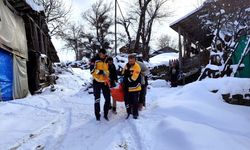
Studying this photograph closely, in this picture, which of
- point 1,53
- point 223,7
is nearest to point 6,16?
point 1,53

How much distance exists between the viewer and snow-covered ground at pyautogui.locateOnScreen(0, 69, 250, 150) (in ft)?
19.0

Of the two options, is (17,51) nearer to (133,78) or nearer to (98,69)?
(98,69)

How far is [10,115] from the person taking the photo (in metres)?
9.98

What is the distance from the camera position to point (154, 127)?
697 cm

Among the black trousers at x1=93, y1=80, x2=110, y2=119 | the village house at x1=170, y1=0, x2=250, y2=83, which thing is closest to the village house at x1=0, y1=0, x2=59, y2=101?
the black trousers at x1=93, y1=80, x2=110, y2=119

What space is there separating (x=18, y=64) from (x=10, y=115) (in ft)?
25.7

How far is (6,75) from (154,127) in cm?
1030

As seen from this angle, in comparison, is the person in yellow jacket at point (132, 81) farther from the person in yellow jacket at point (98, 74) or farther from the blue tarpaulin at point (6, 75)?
the blue tarpaulin at point (6, 75)

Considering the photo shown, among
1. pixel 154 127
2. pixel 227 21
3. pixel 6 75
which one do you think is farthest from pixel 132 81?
pixel 6 75

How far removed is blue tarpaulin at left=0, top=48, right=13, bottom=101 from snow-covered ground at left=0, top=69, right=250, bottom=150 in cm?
477

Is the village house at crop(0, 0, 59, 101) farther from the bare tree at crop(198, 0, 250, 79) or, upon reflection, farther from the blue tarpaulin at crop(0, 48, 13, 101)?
the bare tree at crop(198, 0, 250, 79)

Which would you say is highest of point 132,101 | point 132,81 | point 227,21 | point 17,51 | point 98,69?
point 227,21

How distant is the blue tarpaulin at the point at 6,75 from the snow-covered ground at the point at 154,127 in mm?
4768

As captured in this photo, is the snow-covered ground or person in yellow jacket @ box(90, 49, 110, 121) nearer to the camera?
the snow-covered ground
